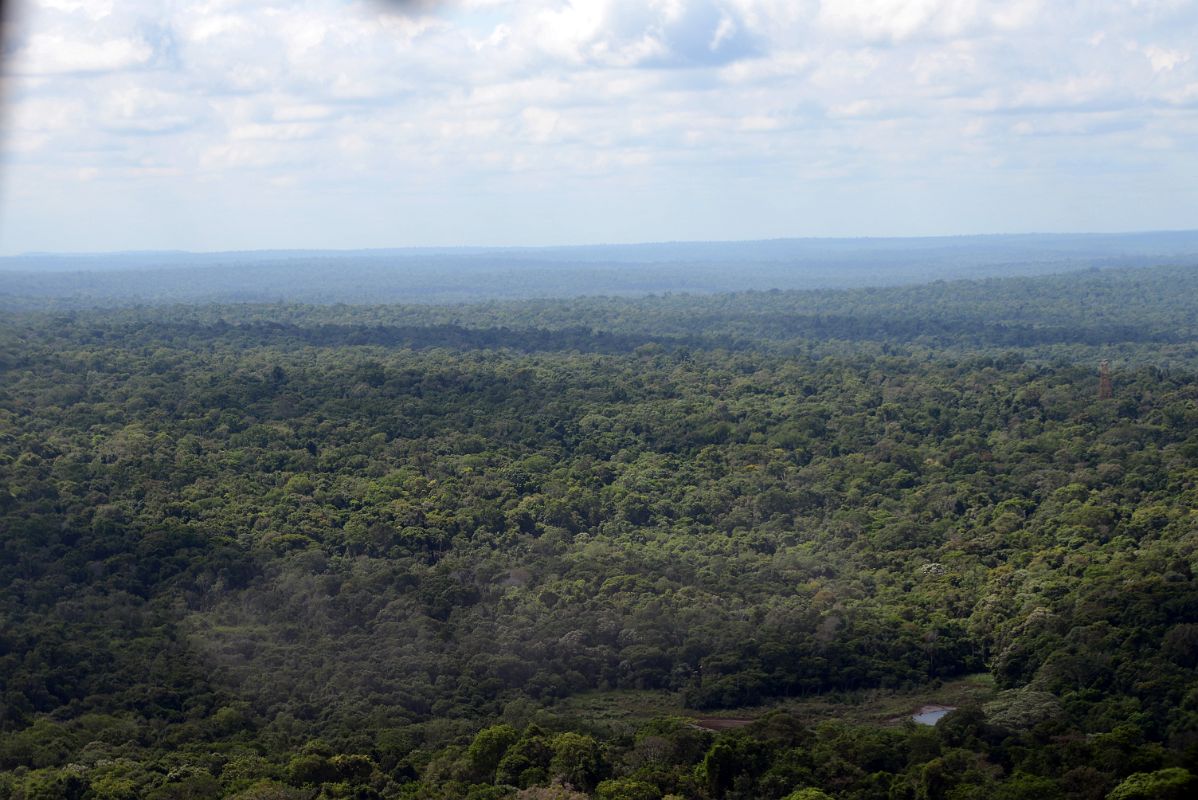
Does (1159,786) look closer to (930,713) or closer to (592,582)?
(930,713)

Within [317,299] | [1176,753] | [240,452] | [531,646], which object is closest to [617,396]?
[240,452]

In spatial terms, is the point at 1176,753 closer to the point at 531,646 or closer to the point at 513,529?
the point at 531,646

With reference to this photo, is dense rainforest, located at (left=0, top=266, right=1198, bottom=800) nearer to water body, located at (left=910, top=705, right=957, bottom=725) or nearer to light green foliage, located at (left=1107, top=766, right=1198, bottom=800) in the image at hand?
light green foliage, located at (left=1107, top=766, right=1198, bottom=800)

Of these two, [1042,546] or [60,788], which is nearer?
[60,788]

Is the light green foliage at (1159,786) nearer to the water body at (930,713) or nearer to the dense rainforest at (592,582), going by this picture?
the dense rainforest at (592,582)

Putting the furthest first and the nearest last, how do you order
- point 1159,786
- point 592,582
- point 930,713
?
point 592,582, point 930,713, point 1159,786

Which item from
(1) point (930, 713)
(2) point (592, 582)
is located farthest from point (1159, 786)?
(2) point (592, 582)

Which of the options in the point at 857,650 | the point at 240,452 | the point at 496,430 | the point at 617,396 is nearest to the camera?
the point at 857,650
